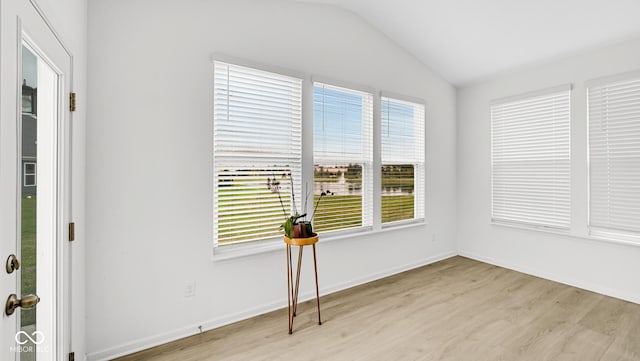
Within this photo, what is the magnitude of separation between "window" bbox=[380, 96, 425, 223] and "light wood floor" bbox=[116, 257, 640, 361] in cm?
106

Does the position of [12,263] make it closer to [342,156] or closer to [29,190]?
[29,190]

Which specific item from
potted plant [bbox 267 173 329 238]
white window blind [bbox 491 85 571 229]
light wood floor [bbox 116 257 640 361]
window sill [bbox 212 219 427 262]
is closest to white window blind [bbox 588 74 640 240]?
white window blind [bbox 491 85 571 229]

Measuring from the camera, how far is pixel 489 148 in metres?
4.48

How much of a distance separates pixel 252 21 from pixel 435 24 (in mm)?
2126

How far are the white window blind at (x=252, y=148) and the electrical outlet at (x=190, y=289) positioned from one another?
41cm

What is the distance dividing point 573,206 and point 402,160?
81.4 inches

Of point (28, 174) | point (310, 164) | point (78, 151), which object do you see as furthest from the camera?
point (310, 164)

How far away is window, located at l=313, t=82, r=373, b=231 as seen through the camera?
10.9 feet

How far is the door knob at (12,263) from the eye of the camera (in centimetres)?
107

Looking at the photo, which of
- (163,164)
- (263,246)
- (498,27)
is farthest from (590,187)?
(163,164)

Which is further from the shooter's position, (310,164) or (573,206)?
(573,206)

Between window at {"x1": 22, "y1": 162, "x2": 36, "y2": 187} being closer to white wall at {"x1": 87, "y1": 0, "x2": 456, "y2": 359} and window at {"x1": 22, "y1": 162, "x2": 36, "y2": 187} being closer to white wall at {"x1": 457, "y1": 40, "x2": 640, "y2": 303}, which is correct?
white wall at {"x1": 87, "y1": 0, "x2": 456, "y2": 359}

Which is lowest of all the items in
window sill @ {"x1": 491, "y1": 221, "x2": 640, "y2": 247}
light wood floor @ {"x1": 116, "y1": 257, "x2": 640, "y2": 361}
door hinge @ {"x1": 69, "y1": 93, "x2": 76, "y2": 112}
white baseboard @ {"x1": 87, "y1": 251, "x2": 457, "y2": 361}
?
light wood floor @ {"x1": 116, "y1": 257, "x2": 640, "y2": 361}

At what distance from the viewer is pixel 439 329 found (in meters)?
2.64
